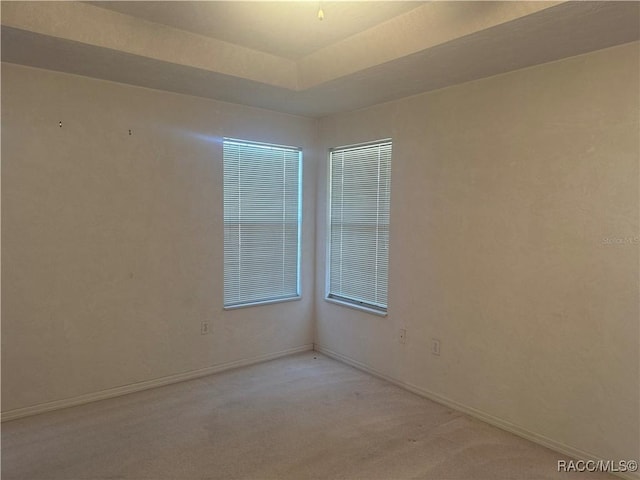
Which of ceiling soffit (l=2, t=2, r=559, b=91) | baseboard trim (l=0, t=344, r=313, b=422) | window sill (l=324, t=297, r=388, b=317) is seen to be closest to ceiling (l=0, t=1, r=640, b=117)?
ceiling soffit (l=2, t=2, r=559, b=91)

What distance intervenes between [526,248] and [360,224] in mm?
1591

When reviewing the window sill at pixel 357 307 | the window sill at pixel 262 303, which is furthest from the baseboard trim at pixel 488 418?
the window sill at pixel 262 303

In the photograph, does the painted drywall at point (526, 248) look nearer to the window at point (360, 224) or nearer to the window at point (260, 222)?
the window at point (360, 224)

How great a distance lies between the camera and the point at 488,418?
3.03 m

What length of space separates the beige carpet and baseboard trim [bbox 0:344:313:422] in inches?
2.7

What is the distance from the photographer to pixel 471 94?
309cm

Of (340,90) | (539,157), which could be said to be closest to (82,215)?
(340,90)

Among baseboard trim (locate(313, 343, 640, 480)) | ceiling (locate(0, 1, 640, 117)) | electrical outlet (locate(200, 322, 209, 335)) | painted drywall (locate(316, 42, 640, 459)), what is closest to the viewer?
ceiling (locate(0, 1, 640, 117))

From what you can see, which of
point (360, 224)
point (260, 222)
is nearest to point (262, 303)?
point (260, 222)

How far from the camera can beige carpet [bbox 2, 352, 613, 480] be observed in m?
2.43

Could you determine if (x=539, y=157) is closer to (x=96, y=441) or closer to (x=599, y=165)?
(x=599, y=165)

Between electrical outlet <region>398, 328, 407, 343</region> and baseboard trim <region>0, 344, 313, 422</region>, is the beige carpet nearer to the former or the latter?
baseboard trim <region>0, 344, 313, 422</region>

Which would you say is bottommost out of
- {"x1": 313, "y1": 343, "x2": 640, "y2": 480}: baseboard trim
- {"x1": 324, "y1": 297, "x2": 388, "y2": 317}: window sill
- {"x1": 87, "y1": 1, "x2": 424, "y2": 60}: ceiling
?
{"x1": 313, "y1": 343, "x2": 640, "y2": 480}: baseboard trim

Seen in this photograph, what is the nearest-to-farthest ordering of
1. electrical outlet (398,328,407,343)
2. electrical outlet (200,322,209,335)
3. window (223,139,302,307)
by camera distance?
electrical outlet (398,328,407,343) → electrical outlet (200,322,209,335) → window (223,139,302,307)
